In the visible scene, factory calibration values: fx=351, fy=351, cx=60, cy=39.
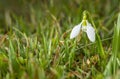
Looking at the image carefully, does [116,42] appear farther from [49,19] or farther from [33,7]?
[33,7]

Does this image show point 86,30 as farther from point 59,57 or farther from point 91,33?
point 59,57

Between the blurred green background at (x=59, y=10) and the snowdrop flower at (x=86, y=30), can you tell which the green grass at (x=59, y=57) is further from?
the blurred green background at (x=59, y=10)

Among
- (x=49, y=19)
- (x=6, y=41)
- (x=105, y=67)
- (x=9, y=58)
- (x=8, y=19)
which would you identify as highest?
(x=8, y=19)

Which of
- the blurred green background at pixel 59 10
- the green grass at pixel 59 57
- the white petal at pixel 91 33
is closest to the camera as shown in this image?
the green grass at pixel 59 57

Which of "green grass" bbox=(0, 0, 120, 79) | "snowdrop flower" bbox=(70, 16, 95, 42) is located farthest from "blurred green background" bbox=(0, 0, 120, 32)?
"snowdrop flower" bbox=(70, 16, 95, 42)

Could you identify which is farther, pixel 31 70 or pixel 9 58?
pixel 9 58

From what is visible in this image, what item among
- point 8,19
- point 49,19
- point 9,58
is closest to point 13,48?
point 9,58

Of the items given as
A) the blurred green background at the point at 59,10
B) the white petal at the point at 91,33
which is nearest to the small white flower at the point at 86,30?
the white petal at the point at 91,33

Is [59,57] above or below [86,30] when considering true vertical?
below

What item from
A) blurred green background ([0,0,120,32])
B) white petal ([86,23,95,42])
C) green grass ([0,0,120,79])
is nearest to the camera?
green grass ([0,0,120,79])

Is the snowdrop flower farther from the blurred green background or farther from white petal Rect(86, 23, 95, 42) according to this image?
the blurred green background

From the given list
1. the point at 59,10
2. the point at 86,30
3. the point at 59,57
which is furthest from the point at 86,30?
the point at 59,10
